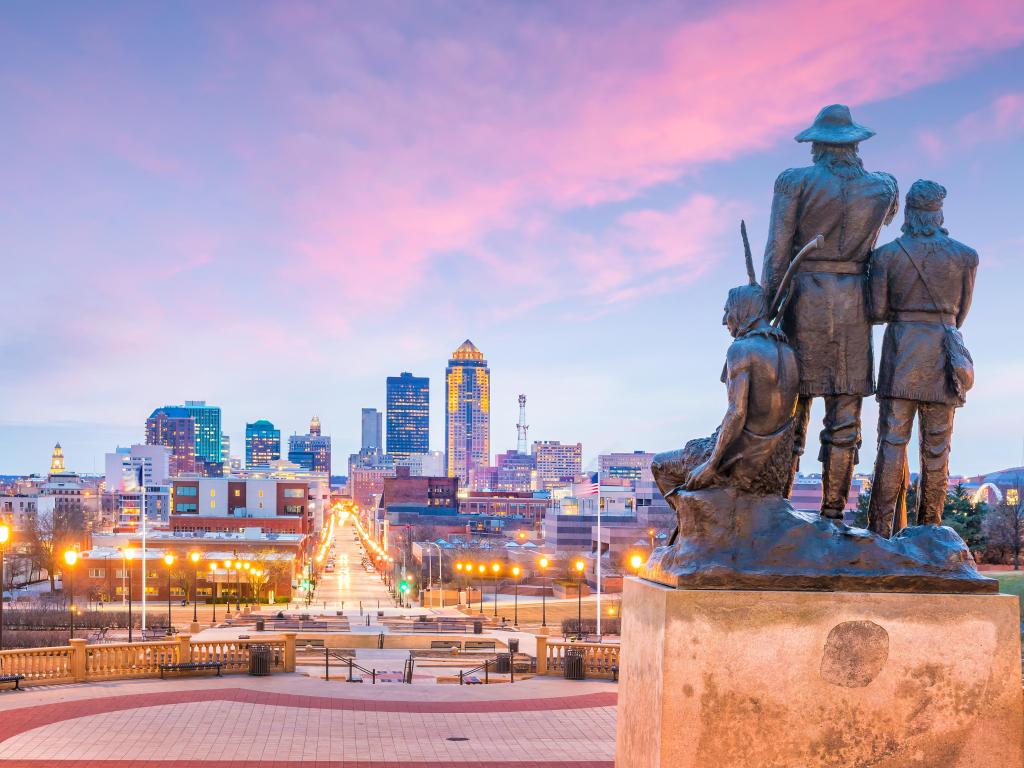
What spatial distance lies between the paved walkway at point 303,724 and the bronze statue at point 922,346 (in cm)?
1062

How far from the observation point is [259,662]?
3369 cm

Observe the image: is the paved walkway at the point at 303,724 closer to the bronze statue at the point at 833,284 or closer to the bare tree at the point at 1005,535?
the bronze statue at the point at 833,284

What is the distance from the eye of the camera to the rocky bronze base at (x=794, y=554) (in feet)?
37.8

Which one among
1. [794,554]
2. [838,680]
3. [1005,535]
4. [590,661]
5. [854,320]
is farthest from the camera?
[1005,535]

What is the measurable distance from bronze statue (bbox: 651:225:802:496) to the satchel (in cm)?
168

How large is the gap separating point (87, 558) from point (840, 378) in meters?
108

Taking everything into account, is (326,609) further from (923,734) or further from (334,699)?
(923,734)

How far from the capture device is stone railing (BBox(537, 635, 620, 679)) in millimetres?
34781

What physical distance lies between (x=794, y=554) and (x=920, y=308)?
11.3ft

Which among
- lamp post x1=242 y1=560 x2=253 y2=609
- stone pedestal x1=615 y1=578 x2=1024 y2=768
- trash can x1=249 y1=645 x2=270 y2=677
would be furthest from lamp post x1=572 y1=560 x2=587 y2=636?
stone pedestal x1=615 y1=578 x2=1024 y2=768

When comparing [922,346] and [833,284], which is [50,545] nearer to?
[833,284]

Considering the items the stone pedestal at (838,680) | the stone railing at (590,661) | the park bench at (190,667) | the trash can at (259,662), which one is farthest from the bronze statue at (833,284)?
the park bench at (190,667)

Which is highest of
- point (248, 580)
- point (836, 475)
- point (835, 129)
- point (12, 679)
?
point (835, 129)

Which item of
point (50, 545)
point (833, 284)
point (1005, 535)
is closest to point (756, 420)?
point (833, 284)
